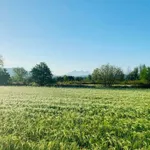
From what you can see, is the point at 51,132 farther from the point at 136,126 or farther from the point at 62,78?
the point at 62,78

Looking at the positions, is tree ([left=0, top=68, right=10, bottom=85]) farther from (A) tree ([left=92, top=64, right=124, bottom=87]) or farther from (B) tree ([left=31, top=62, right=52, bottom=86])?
(A) tree ([left=92, top=64, right=124, bottom=87])

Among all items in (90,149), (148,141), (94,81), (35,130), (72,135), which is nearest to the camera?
(90,149)

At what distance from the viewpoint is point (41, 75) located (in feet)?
264

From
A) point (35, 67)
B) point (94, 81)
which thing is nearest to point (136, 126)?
point (94, 81)

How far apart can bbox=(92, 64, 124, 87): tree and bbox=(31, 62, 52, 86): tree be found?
50.7 ft

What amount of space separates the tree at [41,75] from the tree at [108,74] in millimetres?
15458

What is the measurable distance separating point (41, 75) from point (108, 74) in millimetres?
22452

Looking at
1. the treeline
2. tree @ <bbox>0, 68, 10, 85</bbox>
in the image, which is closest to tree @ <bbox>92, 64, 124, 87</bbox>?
the treeline

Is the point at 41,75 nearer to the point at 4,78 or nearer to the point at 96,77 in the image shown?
the point at 4,78

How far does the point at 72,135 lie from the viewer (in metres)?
7.99

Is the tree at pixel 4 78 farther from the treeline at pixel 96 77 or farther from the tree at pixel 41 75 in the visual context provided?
the tree at pixel 41 75

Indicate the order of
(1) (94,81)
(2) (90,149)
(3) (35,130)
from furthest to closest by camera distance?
(1) (94,81) → (3) (35,130) → (2) (90,149)

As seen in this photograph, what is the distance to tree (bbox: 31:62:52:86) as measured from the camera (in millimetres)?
79719

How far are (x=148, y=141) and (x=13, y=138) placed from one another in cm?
423
